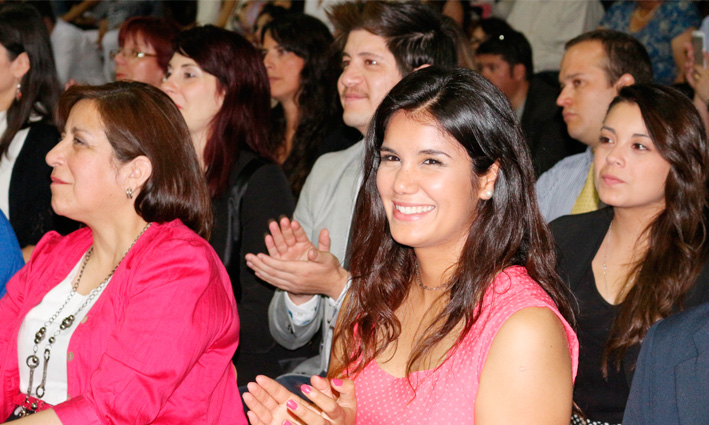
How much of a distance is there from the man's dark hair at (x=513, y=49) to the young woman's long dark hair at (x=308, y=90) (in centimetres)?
158

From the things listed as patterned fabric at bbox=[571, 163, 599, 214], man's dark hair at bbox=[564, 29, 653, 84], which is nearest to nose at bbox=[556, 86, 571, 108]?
man's dark hair at bbox=[564, 29, 653, 84]

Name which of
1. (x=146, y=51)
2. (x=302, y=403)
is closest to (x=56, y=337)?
(x=302, y=403)

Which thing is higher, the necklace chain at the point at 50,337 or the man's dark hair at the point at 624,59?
the man's dark hair at the point at 624,59

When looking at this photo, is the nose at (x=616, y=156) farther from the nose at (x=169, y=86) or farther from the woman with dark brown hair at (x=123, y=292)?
the nose at (x=169, y=86)

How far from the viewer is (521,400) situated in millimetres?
1458

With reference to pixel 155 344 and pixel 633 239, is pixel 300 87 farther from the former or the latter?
pixel 155 344

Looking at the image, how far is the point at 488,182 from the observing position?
1.71m

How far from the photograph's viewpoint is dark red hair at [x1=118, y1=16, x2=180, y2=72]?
12.6 ft

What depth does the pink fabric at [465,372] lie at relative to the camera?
1556 mm

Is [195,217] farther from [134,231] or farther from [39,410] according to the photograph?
[39,410]

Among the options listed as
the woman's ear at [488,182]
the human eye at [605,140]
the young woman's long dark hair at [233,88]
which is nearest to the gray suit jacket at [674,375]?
the woman's ear at [488,182]

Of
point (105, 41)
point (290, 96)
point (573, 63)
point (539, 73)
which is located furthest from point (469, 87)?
point (105, 41)

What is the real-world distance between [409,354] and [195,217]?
744 millimetres

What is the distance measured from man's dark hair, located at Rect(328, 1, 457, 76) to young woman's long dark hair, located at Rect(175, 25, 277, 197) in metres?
0.47
